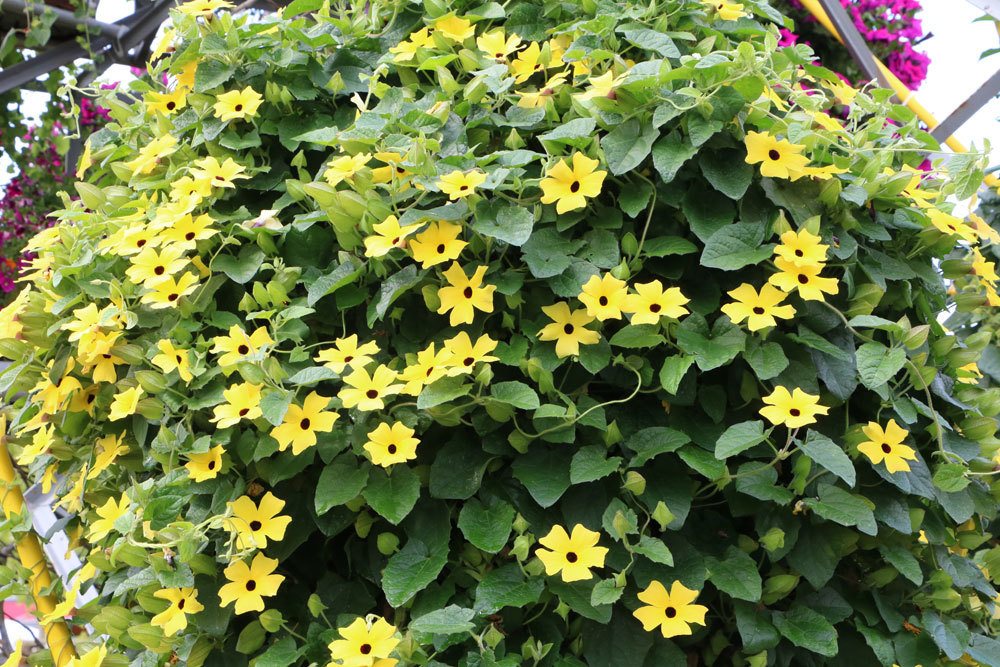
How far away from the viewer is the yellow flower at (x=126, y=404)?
0.96 metres

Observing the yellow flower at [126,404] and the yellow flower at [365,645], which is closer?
the yellow flower at [365,645]

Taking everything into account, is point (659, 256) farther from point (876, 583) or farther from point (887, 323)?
point (876, 583)

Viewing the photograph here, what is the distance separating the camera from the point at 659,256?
933 millimetres

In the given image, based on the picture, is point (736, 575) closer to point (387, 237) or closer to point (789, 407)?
point (789, 407)

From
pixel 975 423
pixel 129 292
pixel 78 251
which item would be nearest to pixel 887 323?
pixel 975 423

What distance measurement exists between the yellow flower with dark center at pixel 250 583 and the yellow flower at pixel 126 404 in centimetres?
21

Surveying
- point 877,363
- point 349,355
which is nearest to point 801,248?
point 877,363

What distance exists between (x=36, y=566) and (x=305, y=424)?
0.72m

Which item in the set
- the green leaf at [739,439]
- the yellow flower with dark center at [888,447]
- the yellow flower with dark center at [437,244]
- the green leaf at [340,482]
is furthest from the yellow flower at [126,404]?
the yellow flower with dark center at [888,447]

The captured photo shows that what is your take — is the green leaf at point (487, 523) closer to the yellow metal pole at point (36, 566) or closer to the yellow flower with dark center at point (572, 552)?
the yellow flower with dark center at point (572, 552)

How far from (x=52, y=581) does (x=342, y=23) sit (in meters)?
0.90

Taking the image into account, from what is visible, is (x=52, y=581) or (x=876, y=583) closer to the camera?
(x=876, y=583)

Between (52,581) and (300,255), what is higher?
(300,255)

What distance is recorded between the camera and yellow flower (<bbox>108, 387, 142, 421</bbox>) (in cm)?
96
